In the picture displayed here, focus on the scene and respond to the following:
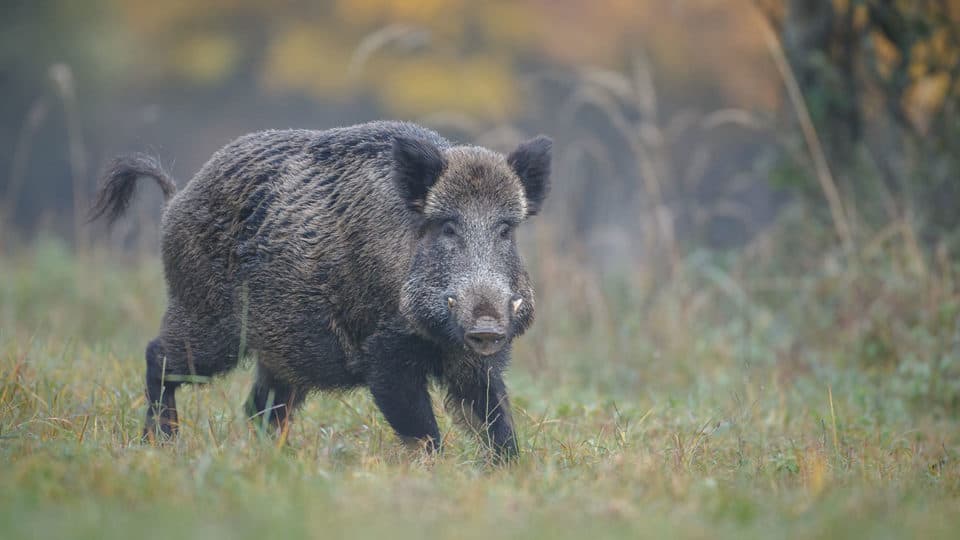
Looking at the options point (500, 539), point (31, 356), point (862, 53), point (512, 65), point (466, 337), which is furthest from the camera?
point (512, 65)

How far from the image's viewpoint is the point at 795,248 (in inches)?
357

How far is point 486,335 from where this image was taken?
4332 mm

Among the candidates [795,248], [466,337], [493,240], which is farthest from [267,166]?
[795,248]

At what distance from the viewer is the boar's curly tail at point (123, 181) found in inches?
241

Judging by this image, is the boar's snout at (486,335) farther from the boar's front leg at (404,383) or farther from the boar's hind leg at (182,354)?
the boar's hind leg at (182,354)

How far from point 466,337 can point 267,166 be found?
1.78 metres

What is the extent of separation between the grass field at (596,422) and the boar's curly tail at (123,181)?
2.74ft

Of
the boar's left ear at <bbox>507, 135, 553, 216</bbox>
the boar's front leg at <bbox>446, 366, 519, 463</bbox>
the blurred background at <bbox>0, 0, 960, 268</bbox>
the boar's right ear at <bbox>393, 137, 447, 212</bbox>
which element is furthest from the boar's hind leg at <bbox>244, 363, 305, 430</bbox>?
the blurred background at <bbox>0, 0, 960, 268</bbox>

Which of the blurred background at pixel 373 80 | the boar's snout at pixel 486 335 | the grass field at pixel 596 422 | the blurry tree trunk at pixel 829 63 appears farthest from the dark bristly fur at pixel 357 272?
the blurred background at pixel 373 80

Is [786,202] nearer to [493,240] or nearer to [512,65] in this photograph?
[512,65]

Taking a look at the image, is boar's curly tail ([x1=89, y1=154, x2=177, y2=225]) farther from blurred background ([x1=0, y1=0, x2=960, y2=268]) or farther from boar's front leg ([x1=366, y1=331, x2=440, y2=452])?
blurred background ([x1=0, y1=0, x2=960, y2=268])

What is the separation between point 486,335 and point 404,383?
2.09 ft

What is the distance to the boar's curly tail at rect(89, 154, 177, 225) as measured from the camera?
611 centimetres

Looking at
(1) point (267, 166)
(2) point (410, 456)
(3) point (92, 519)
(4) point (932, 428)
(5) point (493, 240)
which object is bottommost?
(4) point (932, 428)
